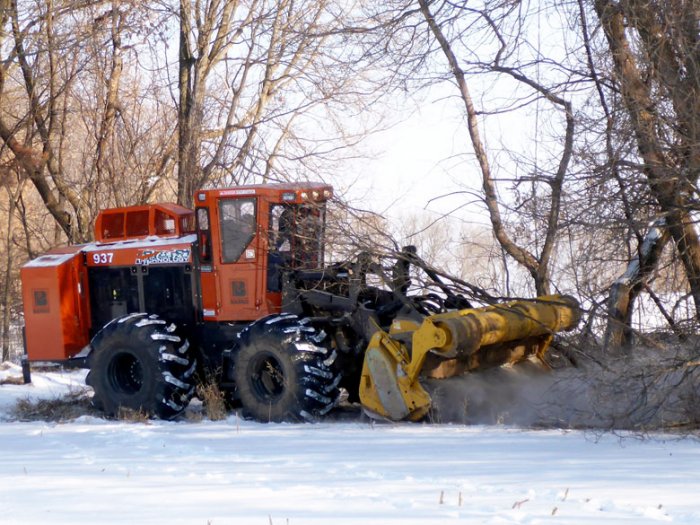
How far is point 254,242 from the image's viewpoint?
437 inches

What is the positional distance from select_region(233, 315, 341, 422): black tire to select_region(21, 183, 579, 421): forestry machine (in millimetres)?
17

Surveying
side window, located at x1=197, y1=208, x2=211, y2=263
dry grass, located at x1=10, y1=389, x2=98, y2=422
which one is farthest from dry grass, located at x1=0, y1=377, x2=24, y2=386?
side window, located at x1=197, y1=208, x2=211, y2=263

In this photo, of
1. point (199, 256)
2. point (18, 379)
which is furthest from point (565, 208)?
point (18, 379)

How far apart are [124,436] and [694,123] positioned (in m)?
6.30

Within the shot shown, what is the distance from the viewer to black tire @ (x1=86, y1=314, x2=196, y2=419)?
1101 cm

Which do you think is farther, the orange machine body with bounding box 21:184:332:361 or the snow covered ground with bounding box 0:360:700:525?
the orange machine body with bounding box 21:184:332:361

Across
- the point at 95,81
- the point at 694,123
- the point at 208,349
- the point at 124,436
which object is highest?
the point at 95,81

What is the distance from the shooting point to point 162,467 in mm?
7605

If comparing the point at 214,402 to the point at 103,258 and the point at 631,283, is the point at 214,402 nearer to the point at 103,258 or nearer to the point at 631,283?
the point at 103,258

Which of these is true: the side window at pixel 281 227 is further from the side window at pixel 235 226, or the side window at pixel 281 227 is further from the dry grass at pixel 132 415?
the dry grass at pixel 132 415

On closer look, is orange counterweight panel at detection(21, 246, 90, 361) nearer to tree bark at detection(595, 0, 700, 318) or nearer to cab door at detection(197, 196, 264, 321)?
cab door at detection(197, 196, 264, 321)

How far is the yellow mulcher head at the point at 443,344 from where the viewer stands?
30.3ft

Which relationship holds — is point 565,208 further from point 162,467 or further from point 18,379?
point 18,379

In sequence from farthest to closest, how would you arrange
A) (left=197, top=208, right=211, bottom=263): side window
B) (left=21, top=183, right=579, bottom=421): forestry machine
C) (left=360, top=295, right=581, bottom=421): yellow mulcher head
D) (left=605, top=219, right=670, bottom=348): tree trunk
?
(left=197, top=208, right=211, bottom=263): side window, (left=605, top=219, right=670, bottom=348): tree trunk, (left=21, top=183, right=579, bottom=421): forestry machine, (left=360, top=295, right=581, bottom=421): yellow mulcher head
